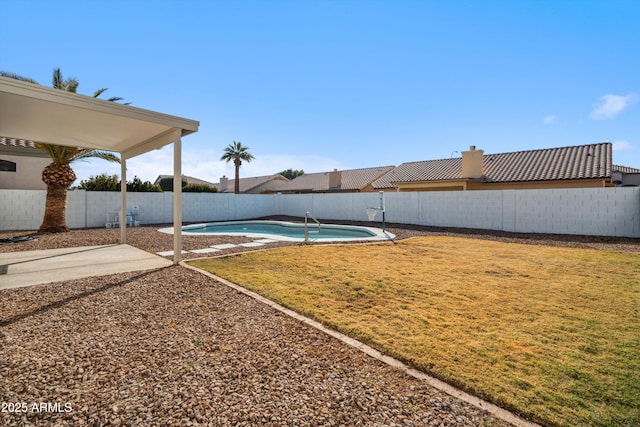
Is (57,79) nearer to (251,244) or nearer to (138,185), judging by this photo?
(138,185)

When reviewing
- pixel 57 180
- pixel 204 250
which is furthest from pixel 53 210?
pixel 204 250

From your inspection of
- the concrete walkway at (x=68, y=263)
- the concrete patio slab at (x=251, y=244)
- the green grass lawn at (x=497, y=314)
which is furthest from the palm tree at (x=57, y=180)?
the green grass lawn at (x=497, y=314)

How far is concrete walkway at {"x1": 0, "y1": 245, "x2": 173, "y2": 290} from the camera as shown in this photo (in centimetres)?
553

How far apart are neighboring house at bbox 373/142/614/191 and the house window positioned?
962 inches

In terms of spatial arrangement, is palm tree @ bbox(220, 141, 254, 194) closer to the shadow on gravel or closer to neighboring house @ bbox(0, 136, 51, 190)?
neighboring house @ bbox(0, 136, 51, 190)

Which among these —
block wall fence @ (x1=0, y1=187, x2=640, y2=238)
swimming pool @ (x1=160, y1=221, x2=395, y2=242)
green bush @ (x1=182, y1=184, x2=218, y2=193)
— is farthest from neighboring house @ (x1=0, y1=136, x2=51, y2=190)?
swimming pool @ (x1=160, y1=221, x2=395, y2=242)

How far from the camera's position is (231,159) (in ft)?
124

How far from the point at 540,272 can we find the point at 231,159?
117 feet

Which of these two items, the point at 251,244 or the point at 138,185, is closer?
the point at 251,244

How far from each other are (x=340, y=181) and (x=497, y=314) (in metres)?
27.7

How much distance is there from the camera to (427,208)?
15.6m

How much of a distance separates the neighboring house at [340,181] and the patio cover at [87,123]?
73.5 ft

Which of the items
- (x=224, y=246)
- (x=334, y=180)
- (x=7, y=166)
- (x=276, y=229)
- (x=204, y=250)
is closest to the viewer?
(x=204, y=250)

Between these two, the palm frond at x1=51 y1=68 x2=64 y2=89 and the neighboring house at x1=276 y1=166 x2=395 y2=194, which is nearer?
the palm frond at x1=51 y1=68 x2=64 y2=89
